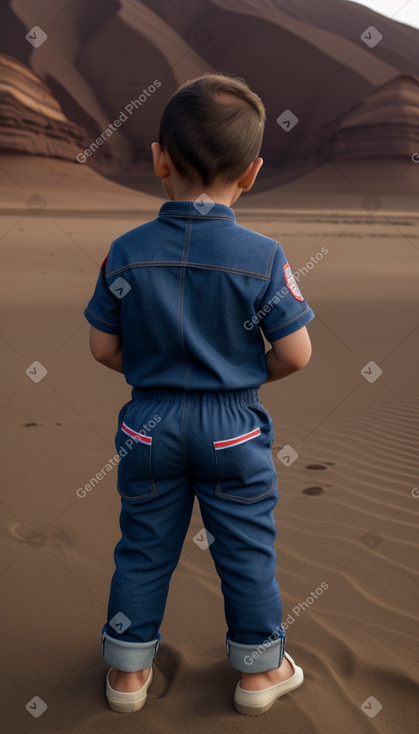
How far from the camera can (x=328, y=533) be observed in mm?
2967

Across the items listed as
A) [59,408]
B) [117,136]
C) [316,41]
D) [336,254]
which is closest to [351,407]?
[59,408]

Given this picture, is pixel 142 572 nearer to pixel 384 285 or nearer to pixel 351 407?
pixel 351 407

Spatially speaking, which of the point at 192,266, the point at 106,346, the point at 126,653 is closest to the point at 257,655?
the point at 126,653

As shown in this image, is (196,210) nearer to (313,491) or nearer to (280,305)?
(280,305)

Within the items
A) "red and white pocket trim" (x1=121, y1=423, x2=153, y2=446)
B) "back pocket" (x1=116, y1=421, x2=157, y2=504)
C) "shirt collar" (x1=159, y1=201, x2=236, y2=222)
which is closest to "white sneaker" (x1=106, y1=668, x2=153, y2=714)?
"back pocket" (x1=116, y1=421, x2=157, y2=504)

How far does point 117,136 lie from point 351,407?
179 ft

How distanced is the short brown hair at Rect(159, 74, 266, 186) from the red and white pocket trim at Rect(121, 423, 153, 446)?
64 centimetres

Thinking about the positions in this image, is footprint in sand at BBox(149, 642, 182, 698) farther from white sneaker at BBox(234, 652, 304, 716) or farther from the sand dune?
the sand dune

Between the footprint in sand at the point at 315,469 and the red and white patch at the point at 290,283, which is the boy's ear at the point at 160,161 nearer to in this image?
the red and white patch at the point at 290,283

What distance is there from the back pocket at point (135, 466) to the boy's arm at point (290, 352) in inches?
14.8

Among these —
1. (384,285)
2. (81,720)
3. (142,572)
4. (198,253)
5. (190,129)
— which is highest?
(190,129)

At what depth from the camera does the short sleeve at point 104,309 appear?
182cm

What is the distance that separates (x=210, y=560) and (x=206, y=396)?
1196 mm

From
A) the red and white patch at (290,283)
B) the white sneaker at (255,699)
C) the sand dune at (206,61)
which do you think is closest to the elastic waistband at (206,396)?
the red and white patch at (290,283)
